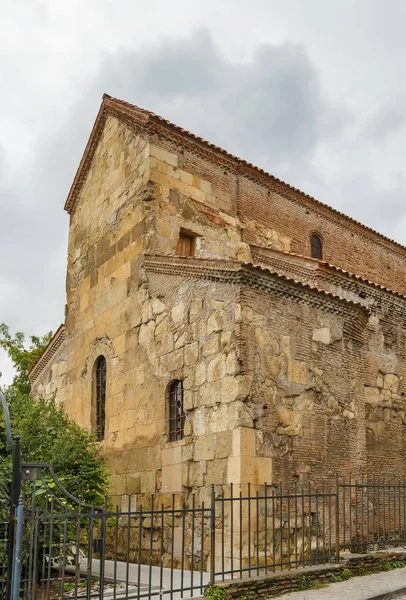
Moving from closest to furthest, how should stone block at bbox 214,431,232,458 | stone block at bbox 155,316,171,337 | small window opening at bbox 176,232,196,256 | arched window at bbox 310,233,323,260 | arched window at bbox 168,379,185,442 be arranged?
stone block at bbox 214,431,232,458 → arched window at bbox 168,379,185,442 → stone block at bbox 155,316,171,337 → small window opening at bbox 176,232,196,256 → arched window at bbox 310,233,323,260

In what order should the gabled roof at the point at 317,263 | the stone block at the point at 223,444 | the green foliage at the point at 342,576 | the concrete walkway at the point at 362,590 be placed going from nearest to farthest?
the concrete walkway at the point at 362,590 < the green foliage at the point at 342,576 < the stone block at the point at 223,444 < the gabled roof at the point at 317,263

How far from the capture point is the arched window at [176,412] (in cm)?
1145

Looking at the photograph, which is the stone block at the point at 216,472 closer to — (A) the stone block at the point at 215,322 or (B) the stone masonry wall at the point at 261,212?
(A) the stone block at the point at 215,322

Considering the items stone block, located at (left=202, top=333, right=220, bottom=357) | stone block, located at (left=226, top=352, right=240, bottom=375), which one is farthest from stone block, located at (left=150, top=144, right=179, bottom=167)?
stone block, located at (left=226, top=352, right=240, bottom=375)

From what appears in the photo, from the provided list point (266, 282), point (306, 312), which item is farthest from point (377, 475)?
point (266, 282)

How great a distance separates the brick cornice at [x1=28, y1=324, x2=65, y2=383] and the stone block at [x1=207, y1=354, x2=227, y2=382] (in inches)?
276

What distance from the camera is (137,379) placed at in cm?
1284

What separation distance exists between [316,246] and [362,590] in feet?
35.5

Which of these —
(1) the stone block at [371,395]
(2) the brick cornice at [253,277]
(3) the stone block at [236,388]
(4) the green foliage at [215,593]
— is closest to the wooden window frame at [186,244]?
(2) the brick cornice at [253,277]

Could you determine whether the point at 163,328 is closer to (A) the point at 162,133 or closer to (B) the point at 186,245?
(B) the point at 186,245

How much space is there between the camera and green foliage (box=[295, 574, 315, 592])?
337 inches

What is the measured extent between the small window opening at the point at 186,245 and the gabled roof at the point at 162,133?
2184 mm

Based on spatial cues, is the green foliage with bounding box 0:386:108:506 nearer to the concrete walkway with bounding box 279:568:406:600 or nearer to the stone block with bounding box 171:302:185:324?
the stone block with bounding box 171:302:185:324

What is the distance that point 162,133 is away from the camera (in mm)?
14219
